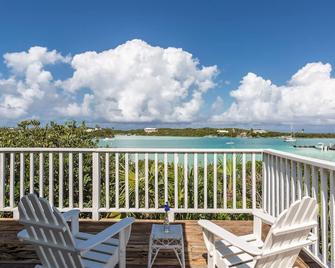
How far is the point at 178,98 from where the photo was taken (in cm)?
2777

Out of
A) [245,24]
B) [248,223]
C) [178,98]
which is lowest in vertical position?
[248,223]

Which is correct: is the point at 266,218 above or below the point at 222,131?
below

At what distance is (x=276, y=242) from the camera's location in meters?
A: 2.20

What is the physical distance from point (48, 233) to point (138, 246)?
6.06ft

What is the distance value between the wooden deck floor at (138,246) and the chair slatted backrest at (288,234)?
1.14 m

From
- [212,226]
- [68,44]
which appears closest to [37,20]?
[68,44]

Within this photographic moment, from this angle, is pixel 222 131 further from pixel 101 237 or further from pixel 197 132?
pixel 101 237

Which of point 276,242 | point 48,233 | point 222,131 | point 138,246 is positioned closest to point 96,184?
point 138,246

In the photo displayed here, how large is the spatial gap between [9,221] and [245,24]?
1662cm

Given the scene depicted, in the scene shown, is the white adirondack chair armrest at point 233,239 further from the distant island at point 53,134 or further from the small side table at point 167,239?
the distant island at point 53,134

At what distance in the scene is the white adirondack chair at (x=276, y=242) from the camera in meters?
2.15

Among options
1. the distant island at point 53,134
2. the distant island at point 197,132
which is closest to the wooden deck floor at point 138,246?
the distant island at point 53,134

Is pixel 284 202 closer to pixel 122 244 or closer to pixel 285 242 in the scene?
pixel 285 242

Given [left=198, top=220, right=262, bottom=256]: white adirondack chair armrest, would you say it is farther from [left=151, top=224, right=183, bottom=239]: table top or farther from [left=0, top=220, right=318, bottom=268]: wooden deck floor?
[left=0, top=220, right=318, bottom=268]: wooden deck floor
